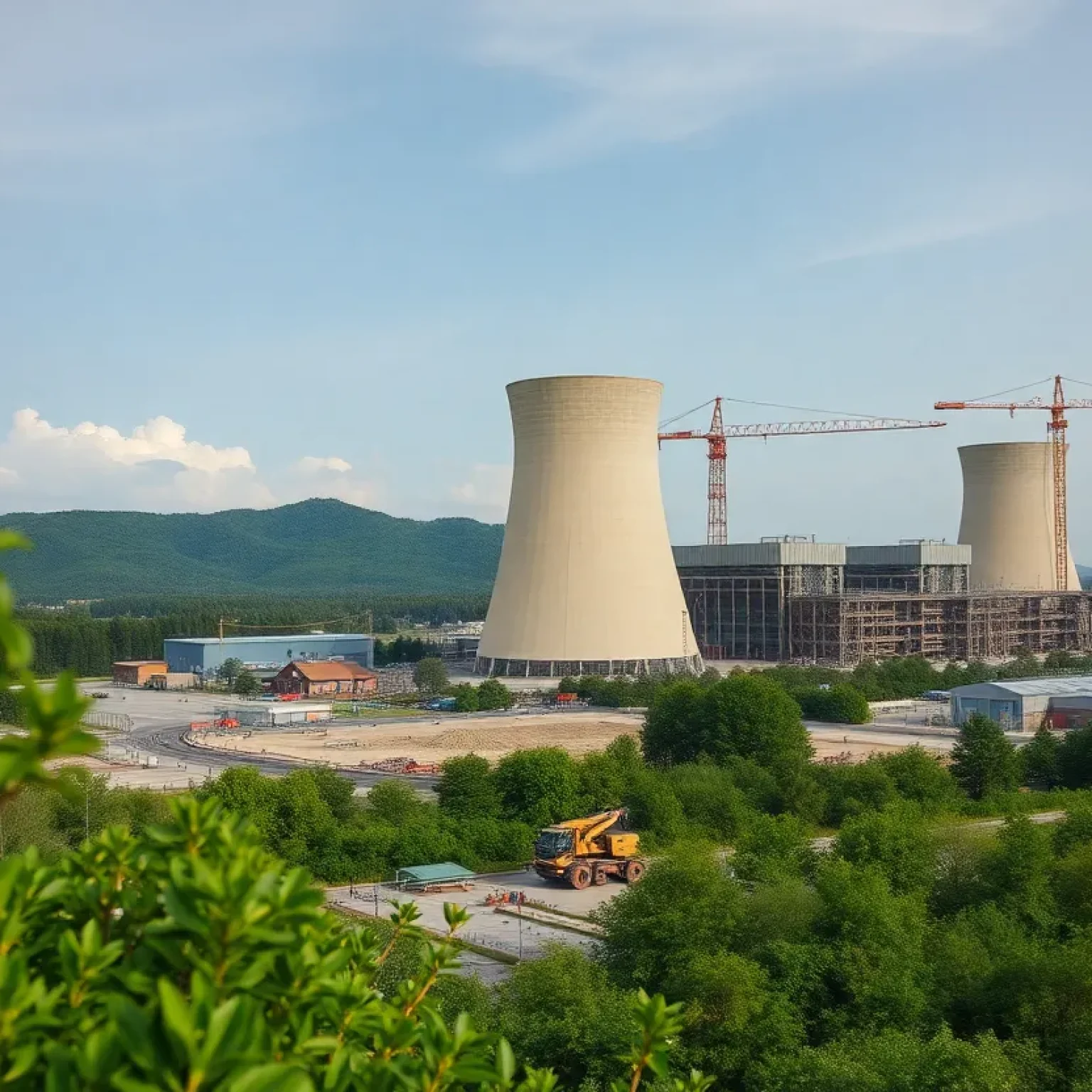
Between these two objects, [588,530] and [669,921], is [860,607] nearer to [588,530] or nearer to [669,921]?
[588,530]

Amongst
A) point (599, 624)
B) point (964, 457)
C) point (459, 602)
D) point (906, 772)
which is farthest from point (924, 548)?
point (459, 602)

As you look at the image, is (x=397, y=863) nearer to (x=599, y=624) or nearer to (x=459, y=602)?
(x=599, y=624)

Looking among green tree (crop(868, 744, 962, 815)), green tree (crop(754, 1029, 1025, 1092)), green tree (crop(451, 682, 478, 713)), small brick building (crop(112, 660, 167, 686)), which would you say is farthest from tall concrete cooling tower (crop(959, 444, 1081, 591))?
green tree (crop(754, 1029, 1025, 1092))

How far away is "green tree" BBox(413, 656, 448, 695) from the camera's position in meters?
48.5

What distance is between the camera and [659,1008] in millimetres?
3072

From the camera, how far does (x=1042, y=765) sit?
2664 centimetres

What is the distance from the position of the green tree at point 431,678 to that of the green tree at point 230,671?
968 cm

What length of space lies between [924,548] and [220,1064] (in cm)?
6038

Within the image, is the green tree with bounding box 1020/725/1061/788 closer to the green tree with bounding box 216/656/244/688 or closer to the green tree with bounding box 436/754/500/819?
the green tree with bounding box 436/754/500/819

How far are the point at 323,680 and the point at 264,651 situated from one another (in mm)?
9957

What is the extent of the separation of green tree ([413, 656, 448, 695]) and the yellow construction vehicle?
2835cm

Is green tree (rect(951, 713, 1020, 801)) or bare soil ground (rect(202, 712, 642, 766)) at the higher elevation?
green tree (rect(951, 713, 1020, 801))

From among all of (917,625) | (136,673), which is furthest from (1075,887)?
(136,673)

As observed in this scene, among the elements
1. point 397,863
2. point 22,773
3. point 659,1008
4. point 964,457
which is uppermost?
point 964,457
